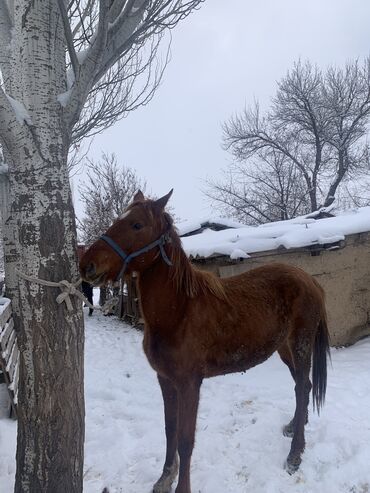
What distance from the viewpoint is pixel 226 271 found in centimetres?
636

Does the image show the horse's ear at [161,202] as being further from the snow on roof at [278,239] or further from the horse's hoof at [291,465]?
the snow on roof at [278,239]

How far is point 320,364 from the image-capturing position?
3686 millimetres

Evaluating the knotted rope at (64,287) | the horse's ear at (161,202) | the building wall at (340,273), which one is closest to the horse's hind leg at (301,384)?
the horse's ear at (161,202)

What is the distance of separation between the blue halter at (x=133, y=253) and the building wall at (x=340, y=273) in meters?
3.69

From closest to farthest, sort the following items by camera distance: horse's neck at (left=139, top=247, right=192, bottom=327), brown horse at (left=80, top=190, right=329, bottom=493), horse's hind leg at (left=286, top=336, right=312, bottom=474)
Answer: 1. brown horse at (left=80, top=190, right=329, bottom=493)
2. horse's neck at (left=139, top=247, right=192, bottom=327)
3. horse's hind leg at (left=286, top=336, right=312, bottom=474)

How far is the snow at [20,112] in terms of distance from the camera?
219 centimetres

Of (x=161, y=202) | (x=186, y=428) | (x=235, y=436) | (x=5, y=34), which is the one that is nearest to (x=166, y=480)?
(x=186, y=428)

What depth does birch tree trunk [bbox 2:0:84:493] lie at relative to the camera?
87.9 inches

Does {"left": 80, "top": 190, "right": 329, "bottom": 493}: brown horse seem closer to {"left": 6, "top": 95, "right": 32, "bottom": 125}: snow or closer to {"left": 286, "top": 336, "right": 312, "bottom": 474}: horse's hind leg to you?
{"left": 286, "top": 336, "right": 312, "bottom": 474}: horse's hind leg

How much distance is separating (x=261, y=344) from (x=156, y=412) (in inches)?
70.5

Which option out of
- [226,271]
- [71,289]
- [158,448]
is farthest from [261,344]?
[226,271]

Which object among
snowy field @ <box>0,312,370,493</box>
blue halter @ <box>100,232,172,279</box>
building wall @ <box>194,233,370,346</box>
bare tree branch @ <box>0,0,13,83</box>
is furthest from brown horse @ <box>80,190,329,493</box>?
building wall @ <box>194,233,370,346</box>

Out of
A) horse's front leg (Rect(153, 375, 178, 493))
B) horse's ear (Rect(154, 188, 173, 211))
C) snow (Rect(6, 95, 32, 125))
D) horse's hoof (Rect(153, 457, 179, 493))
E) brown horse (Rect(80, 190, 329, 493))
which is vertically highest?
snow (Rect(6, 95, 32, 125))

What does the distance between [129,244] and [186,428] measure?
4.43 ft
